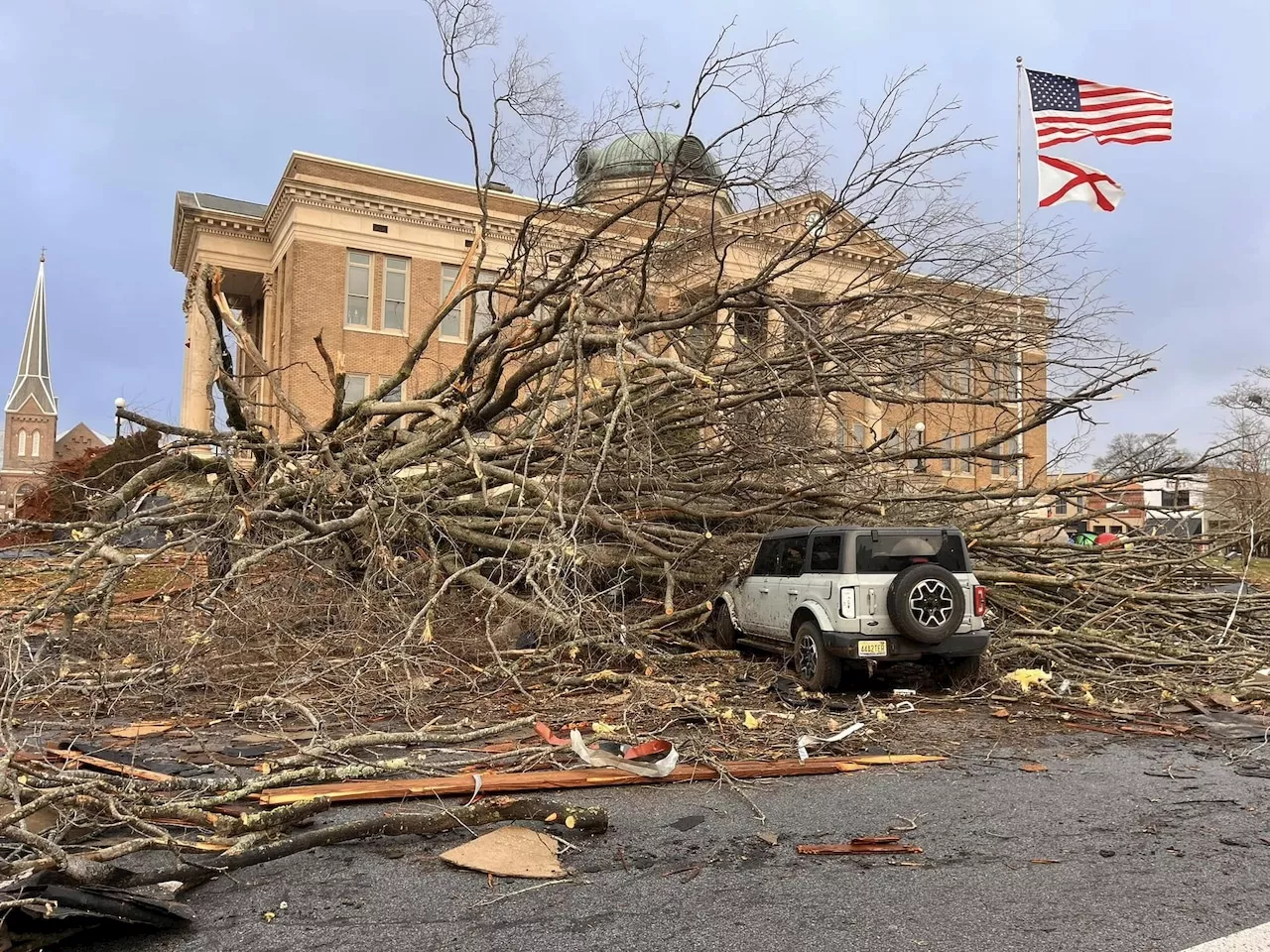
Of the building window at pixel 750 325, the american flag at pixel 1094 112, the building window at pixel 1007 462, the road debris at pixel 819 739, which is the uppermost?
the american flag at pixel 1094 112

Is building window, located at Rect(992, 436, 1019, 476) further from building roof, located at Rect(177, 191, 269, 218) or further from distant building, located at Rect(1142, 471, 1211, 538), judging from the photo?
building roof, located at Rect(177, 191, 269, 218)

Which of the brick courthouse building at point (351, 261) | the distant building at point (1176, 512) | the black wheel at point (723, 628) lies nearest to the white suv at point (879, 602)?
the black wheel at point (723, 628)

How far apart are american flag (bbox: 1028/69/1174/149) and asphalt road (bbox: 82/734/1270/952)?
11544 mm

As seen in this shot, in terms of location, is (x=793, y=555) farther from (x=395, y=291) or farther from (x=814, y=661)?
(x=395, y=291)

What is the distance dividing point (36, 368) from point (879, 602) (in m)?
127

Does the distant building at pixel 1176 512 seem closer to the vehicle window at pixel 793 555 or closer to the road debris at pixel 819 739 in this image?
the vehicle window at pixel 793 555

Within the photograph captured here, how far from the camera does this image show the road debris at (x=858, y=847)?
409 centimetres

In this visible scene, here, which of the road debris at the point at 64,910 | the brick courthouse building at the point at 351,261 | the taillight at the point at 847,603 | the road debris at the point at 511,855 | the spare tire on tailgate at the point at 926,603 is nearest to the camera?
the road debris at the point at 64,910

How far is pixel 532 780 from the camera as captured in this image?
196 inches

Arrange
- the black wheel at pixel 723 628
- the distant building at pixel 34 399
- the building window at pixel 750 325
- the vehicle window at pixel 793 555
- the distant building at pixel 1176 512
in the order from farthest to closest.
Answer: the distant building at pixel 34 399 → the building window at pixel 750 325 → the distant building at pixel 1176 512 → the black wheel at pixel 723 628 → the vehicle window at pixel 793 555

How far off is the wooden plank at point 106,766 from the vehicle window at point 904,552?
561 cm

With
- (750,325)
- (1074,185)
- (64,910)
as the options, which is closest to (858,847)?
(64,910)

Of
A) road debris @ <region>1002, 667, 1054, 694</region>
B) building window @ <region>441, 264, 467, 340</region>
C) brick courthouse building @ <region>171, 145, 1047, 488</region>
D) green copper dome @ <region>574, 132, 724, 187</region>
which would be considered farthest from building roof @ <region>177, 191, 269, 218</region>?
road debris @ <region>1002, 667, 1054, 694</region>

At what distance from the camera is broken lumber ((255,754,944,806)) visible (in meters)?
4.62
